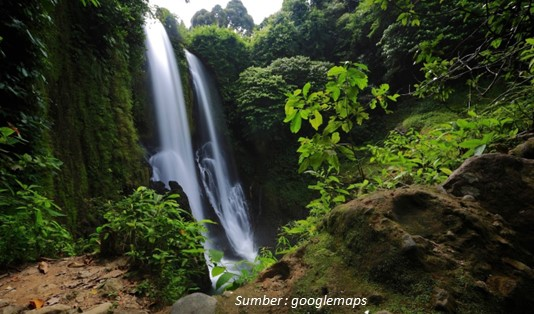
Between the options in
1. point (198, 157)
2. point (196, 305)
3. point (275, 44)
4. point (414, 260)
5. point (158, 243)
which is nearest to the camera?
point (414, 260)

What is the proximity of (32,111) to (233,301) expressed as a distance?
3455 mm

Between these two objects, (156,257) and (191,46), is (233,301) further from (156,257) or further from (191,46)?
(191,46)

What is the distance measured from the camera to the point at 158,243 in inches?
85.8

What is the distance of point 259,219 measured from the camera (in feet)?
36.0

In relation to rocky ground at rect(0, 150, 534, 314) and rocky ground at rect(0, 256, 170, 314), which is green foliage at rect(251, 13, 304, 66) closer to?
rocky ground at rect(0, 256, 170, 314)

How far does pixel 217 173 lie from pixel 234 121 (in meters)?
3.11

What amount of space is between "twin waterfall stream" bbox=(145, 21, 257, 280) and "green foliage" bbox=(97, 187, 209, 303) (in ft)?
19.7

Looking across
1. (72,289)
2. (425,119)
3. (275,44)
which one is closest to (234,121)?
(275,44)

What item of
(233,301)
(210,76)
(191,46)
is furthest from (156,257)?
(191,46)

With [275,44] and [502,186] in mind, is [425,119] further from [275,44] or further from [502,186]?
[502,186]

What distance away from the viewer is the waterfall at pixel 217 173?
10.1 meters

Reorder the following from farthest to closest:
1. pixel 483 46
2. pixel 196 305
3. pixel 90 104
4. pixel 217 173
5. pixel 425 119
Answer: pixel 217 173, pixel 425 119, pixel 90 104, pixel 483 46, pixel 196 305

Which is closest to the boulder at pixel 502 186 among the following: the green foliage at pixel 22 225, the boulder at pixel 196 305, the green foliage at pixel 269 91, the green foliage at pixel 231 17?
the boulder at pixel 196 305

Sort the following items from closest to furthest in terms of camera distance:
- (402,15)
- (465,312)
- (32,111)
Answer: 1. (465,312)
2. (402,15)
3. (32,111)
